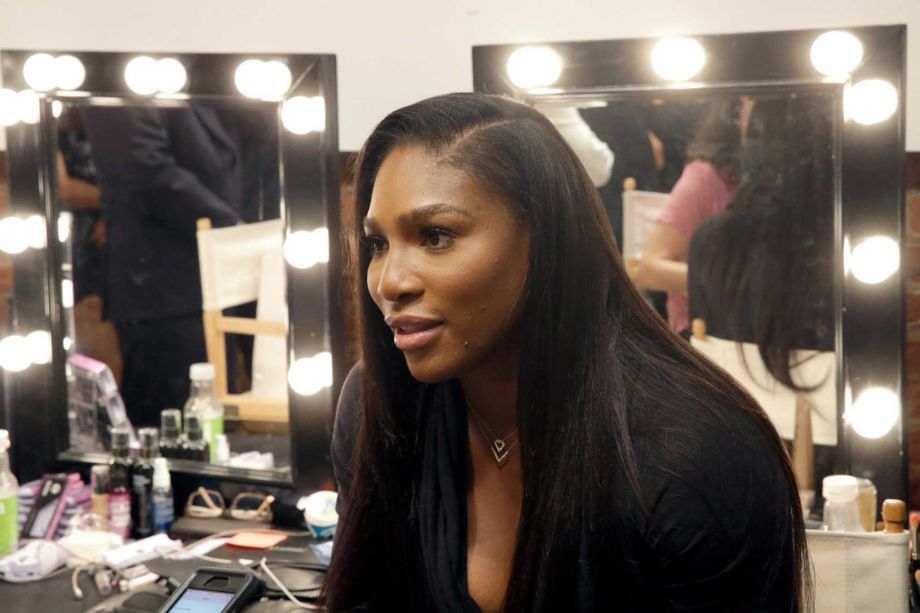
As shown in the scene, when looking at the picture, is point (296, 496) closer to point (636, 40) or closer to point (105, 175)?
point (105, 175)

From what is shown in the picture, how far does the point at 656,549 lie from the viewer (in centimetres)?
92

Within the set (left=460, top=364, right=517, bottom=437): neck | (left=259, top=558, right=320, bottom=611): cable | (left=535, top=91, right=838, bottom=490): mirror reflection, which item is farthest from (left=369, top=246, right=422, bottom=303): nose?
(left=535, top=91, right=838, bottom=490): mirror reflection

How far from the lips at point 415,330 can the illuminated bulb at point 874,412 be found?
2.40 feet

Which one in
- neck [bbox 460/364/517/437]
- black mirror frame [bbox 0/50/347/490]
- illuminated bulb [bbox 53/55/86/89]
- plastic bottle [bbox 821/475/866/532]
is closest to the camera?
neck [bbox 460/364/517/437]

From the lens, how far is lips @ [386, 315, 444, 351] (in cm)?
90

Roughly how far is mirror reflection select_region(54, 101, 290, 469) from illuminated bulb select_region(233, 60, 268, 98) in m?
0.02

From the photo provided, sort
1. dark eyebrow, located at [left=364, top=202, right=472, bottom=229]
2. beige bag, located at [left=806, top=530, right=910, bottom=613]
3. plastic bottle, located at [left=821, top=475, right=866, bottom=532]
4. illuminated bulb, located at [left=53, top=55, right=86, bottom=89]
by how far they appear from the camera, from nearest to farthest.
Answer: dark eyebrow, located at [left=364, top=202, right=472, bottom=229]
beige bag, located at [left=806, top=530, right=910, bottom=613]
plastic bottle, located at [left=821, top=475, right=866, bottom=532]
illuminated bulb, located at [left=53, top=55, right=86, bottom=89]

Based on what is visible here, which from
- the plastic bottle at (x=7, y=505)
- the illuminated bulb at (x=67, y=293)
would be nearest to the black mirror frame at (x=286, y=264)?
the illuminated bulb at (x=67, y=293)

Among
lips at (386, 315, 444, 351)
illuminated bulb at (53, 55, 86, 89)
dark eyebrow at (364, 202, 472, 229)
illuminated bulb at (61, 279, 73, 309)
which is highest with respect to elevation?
illuminated bulb at (53, 55, 86, 89)

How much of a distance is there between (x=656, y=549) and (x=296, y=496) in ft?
2.77

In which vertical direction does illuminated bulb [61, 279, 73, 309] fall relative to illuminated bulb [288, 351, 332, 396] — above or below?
above

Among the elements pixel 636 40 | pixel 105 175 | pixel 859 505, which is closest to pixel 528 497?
pixel 859 505

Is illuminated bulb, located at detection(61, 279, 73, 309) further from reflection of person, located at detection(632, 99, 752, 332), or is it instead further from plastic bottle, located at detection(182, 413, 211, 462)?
reflection of person, located at detection(632, 99, 752, 332)

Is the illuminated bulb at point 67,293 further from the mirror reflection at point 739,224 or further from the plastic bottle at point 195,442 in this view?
the mirror reflection at point 739,224
